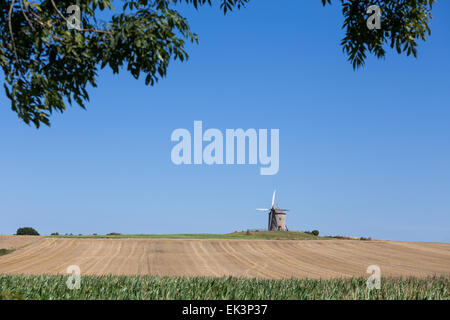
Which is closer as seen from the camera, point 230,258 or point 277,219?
point 230,258

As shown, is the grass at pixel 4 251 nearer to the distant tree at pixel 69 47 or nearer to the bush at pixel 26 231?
the bush at pixel 26 231

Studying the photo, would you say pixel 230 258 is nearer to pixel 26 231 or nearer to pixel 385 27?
pixel 385 27

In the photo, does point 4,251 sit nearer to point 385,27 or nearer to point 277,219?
point 385,27

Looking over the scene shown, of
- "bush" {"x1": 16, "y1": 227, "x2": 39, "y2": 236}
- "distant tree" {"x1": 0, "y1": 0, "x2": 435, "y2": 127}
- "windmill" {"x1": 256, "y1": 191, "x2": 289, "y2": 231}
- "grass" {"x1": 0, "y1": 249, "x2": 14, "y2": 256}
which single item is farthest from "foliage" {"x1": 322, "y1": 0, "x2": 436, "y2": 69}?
"windmill" {"x1": 256, "y1": 191, "x2": 289, "y2": 231}

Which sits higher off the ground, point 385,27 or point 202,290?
point 385,27

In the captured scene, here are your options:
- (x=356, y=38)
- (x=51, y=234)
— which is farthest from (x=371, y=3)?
(x=51, y=234)

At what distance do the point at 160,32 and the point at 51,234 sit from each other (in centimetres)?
3357

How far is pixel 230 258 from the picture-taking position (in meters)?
26.7

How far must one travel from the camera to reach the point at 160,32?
8.90 metres

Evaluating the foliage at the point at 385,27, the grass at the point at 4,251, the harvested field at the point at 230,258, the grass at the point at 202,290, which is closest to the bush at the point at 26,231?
the harvested field at the point at 230,258

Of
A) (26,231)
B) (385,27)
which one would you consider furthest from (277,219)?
(385,27)

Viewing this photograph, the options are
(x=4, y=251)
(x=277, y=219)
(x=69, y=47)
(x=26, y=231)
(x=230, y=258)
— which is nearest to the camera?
(x=69, y=47)

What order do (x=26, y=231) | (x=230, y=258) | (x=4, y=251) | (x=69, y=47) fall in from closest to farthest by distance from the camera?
(x=69, y=47)
(x=230, y=258)
(x=4, y=251)
(x=26, y=231)
